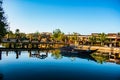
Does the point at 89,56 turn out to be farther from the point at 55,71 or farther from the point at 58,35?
the point at 58,35

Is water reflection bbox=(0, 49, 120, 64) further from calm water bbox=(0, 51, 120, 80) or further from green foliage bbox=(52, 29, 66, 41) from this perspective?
green foliage bbox=(52, 29, 66, 41)

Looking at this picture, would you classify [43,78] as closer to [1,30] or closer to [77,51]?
[1,30]

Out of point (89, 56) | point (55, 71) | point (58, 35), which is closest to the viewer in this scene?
point (55, 71)

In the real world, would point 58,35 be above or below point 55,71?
above

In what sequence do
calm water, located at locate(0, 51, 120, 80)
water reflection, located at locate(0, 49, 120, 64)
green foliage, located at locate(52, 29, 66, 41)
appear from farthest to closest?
green foliage, located at locate(52, 29, 66, 41) < water reflection, located at locate(0, 49, 120, 64) < calm water, located at locate(0, 51, 120, 80)

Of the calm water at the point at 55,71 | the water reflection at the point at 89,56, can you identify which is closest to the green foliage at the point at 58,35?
the water reflection at the point at 89,56

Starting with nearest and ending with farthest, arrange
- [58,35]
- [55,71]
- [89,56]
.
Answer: [55,71]
[89,56]
[58,35]

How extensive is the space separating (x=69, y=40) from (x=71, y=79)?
332 feet

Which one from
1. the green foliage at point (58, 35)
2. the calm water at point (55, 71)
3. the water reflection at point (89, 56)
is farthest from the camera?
the green foliage at point (58, 35)

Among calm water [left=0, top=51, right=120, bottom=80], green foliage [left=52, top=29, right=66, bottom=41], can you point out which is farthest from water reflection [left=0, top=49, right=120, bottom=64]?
green foliage [left=52, top=29, right=66, bottom=41]

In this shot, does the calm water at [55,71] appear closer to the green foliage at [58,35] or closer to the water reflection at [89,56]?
the water reflection at [89,56]

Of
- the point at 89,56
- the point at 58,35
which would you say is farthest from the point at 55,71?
the point at 58,35

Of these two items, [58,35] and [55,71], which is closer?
[55,71]

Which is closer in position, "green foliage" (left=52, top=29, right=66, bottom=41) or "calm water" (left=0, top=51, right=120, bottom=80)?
"calm water" (left=0, top=51, right=120, bottom=80)
